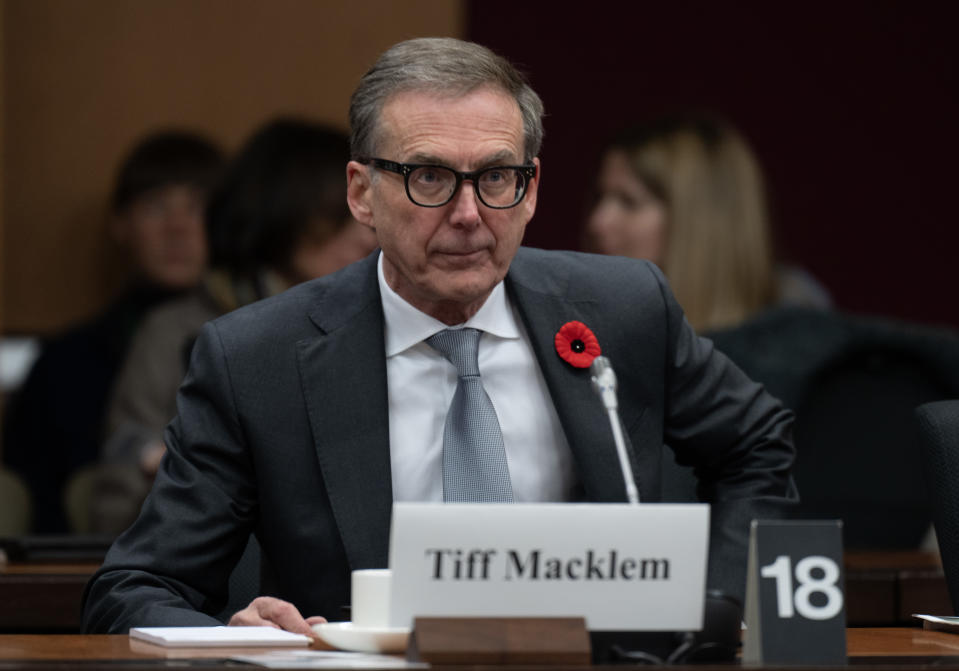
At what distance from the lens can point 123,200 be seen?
5.38 meters

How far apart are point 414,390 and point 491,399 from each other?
4.6 inches

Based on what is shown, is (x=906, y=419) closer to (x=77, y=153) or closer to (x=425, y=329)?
(x=425, y=329)

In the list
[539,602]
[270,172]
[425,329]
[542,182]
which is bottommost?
[539,602]

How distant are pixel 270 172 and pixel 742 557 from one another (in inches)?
81.6

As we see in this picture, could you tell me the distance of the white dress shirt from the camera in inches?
95.3

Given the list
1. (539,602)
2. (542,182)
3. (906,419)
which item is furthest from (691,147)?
(539,602)

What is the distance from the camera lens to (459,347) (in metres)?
2.49

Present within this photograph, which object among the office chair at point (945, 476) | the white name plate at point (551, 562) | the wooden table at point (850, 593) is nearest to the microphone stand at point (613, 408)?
the white name plate at point (551, 562)

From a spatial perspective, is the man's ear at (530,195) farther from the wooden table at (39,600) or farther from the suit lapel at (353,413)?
the wooden table at (39,600)

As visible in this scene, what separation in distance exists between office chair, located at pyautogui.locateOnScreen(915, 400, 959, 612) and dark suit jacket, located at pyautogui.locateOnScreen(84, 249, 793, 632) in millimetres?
253

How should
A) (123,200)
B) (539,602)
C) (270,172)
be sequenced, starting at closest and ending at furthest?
1. (539,602)
2. (270,172)
3. (123,200)

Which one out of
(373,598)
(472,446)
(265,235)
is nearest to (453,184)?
(472,446)

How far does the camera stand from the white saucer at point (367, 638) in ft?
5.75

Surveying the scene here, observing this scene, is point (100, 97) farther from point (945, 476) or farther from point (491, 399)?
point (945, 476)
